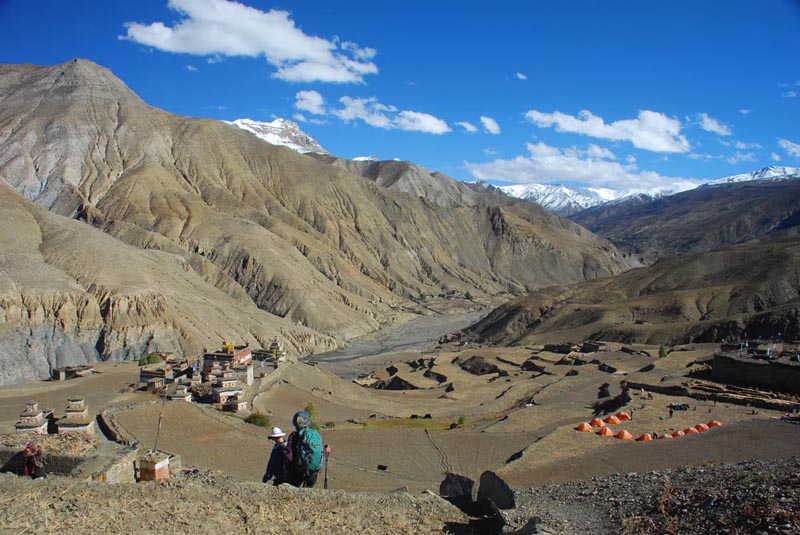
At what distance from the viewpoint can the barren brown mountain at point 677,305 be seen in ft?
222

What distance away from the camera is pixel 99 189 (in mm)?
133250

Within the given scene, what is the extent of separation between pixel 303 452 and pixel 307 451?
0.25 ft

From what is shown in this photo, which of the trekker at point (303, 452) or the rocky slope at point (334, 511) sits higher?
the trekker at point (303, 452)

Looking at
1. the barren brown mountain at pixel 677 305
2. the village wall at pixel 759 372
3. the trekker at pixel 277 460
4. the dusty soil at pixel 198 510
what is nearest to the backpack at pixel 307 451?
the trekker at pixel 277 460

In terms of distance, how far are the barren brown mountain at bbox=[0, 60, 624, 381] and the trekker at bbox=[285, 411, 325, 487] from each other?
191ft

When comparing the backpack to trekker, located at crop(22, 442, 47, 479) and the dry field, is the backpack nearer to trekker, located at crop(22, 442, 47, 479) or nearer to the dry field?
trekker, located at crop(22, 442, 47, 479)

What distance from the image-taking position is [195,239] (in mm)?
115000

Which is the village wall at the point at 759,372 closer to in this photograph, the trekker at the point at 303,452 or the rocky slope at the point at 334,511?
the rocky slope at the point at 334,511

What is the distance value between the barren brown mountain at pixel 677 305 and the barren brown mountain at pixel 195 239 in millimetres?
30297

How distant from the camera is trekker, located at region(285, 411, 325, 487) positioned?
9969mm

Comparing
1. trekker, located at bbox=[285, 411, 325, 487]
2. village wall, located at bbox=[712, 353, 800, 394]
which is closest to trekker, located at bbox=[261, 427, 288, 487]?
trekker, located at bbox=[285, 411, 325, 487]

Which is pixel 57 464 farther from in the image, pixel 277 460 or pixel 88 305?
pixel 88 305

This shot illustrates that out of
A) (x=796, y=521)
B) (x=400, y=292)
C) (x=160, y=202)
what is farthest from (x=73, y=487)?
(x=400, y=292)

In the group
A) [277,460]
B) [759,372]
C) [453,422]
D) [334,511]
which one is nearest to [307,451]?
[277,460]
